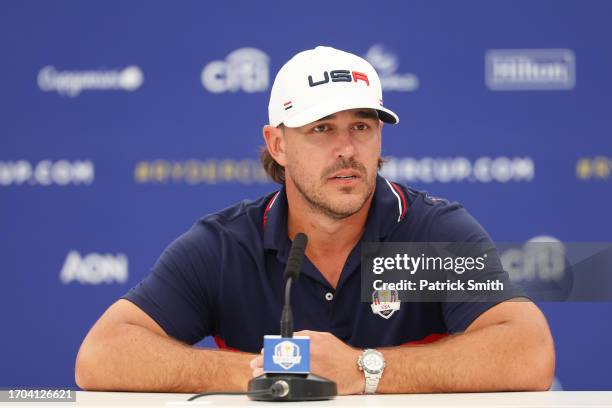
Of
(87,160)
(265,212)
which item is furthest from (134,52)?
(265,212)

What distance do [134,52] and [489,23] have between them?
1.22 metres

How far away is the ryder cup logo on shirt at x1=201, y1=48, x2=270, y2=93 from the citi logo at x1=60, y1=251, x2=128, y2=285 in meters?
0.67

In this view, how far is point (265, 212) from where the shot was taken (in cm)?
231

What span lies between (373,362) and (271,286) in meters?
0.47

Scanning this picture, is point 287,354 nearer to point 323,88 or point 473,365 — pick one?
point 473,365

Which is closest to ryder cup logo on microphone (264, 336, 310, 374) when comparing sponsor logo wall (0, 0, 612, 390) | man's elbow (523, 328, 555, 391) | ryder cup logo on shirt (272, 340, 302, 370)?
ryder cup logo on shirt (272, 340, 302, 370)

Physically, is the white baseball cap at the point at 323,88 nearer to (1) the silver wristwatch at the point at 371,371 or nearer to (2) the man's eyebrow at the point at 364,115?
(2) the man's eyebrow at the point at 364,115

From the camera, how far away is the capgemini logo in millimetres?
3244

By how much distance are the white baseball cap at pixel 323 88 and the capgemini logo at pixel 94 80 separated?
1.23 metres

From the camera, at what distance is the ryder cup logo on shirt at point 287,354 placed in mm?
1461

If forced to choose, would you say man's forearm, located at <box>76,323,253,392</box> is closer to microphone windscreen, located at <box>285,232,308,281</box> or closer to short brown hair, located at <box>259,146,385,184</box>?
microphone windscreen, located at <box>285,232,308,281</box>

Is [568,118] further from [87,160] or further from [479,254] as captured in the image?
[87,160]

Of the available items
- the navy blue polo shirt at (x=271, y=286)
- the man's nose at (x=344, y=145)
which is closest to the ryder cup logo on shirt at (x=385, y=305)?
the navy blue polo shirt at (x=271, y=286)

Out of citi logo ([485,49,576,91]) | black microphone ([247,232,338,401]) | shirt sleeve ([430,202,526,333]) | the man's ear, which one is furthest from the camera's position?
citi logo ([485,49,576,91])
